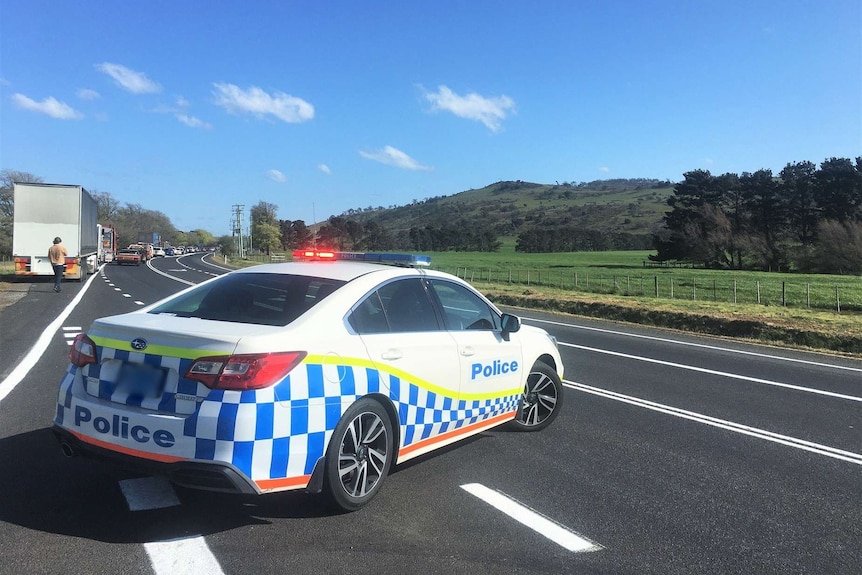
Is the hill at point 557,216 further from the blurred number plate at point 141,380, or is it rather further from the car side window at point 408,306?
the blurred number plate at point 141,380

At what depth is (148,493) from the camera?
4348mm

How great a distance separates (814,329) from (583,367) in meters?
8.22

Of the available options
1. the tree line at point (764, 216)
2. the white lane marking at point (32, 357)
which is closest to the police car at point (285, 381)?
the white lane marking at point (32, 357)

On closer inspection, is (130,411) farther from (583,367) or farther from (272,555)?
(583,367)

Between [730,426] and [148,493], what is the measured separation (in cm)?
534

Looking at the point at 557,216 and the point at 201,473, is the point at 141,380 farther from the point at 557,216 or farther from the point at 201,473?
the point at 557,216

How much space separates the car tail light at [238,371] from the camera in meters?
3.55

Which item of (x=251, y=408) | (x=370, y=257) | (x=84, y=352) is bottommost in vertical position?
(x=251, y=408)

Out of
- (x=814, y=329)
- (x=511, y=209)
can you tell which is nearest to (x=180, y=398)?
(x=814, y=329)

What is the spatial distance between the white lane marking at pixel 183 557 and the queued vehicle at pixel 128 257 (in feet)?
174

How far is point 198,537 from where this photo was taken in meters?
3.70

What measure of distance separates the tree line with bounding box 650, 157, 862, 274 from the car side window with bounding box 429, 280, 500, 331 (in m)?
66.8

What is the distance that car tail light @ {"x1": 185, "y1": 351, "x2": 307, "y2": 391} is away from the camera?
355 centimetres

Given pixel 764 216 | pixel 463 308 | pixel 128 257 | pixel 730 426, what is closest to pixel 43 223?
pixel 463 308
